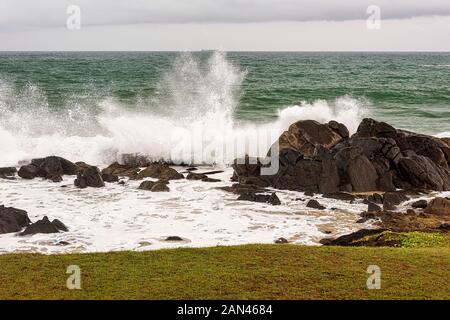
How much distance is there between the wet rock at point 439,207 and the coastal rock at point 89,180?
13.1 meters

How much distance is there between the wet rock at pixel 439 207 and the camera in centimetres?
2144

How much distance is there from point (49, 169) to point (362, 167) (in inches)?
547

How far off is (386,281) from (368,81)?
7724 cm

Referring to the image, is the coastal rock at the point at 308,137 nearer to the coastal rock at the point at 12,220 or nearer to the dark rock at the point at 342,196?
the dark rock at the point at 342,196

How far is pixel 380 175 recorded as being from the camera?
2572 centimetres

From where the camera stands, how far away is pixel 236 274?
12164 millimetres

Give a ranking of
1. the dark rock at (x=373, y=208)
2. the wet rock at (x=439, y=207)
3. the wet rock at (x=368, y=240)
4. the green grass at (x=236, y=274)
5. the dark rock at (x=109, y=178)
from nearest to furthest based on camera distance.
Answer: the green grass at (x=236, y=274) < the wet rock at (x=368, y=240) < the wet rock at (x=439, y=207) < the dark rock at (x=373, y=208) < the dark rock at (x=109, y=178)

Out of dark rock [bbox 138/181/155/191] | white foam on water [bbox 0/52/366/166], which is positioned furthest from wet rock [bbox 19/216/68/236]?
white foam on water [bbox 0/52/366/166]

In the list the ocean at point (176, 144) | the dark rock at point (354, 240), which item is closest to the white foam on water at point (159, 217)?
the ocean at point (176, 144)

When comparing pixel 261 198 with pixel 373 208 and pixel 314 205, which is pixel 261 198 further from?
pixel 373 208

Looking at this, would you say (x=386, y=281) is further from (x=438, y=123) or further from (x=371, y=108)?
(x=371, y=108)

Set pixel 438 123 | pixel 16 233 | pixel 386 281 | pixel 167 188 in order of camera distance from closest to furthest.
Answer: pixel 386 281 → pixel 16 233 → pixel 167 188 → pixel 438 123

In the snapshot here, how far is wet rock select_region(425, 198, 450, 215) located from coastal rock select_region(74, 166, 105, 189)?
13.1 meters
